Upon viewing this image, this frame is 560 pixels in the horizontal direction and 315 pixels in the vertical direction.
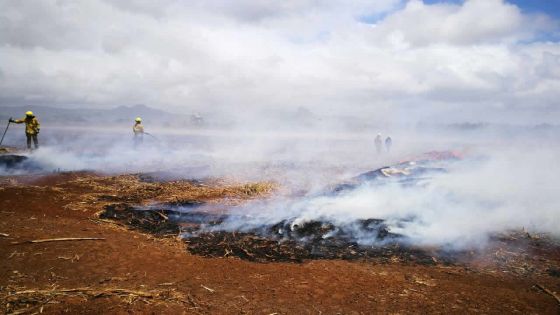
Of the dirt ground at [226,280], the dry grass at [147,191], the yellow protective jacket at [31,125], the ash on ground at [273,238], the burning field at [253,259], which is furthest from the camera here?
the yellow protective jacket at [31,125]

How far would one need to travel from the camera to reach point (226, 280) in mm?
5258

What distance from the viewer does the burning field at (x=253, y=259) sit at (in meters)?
4.61

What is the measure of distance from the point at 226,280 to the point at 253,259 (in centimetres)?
101

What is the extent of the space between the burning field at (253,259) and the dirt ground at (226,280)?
0.06ft

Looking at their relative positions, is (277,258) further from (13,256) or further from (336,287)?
(13,256)

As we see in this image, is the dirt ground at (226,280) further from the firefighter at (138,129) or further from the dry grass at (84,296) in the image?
the firefighter at (138,129)

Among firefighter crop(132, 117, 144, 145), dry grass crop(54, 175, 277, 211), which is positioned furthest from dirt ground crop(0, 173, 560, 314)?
firefighter crop(132, 117, 144, 145)

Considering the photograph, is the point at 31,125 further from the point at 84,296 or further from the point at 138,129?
the point at 84,296

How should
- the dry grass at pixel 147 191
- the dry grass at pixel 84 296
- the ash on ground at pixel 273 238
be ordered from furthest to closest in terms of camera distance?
the dry grass at pixel 147 191 < the ash on ground at pixel 273 238 < the dry grass at pixel 84 296

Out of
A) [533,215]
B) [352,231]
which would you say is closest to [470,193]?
[533,215]

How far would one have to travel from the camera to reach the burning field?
4.61 metres

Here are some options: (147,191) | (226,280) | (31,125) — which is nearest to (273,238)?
(226,280)

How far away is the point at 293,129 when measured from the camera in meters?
70.1

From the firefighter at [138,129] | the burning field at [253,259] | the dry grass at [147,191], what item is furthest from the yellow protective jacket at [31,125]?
the burning field at [253,259]
